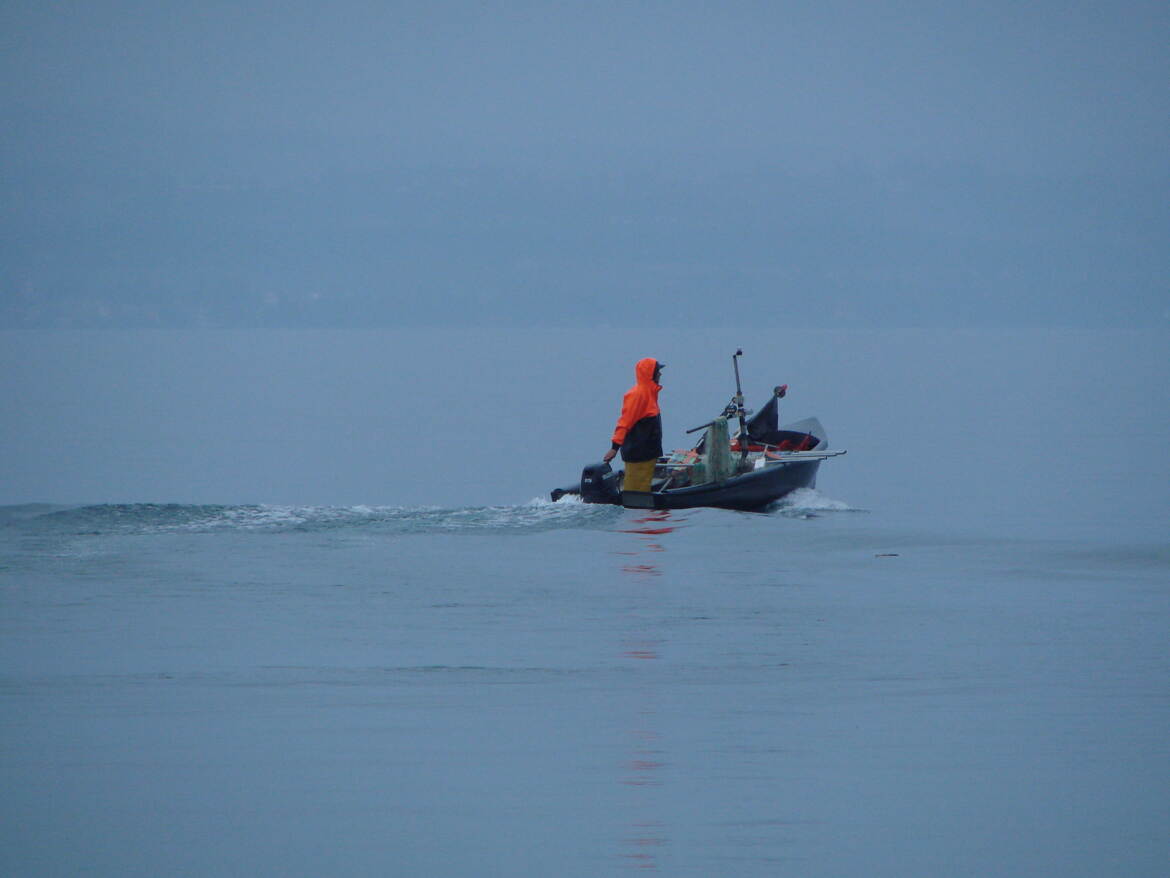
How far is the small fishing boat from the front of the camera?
22.1 meters

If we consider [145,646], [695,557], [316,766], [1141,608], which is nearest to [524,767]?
[316,766]

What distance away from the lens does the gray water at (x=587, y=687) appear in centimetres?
908

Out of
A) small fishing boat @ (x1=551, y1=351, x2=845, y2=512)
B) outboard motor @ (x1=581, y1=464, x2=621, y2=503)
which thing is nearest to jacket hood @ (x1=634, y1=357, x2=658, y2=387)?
small fishing boat @ (x1=551, y1=351, x2=845, y2=512)

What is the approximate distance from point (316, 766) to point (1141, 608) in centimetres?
914

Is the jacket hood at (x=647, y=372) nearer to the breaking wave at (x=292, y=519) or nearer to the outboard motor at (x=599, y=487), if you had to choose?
the outboard motor at (x=599, y=487)

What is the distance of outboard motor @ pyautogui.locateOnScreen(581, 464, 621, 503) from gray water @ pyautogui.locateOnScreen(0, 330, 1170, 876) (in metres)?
0.29

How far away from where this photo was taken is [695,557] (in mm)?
19469

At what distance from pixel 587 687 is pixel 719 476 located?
10.3m

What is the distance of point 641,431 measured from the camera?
2167 centimetres

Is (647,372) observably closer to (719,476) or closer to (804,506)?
(719,476)

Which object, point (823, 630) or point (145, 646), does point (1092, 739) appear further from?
point (145, 646)

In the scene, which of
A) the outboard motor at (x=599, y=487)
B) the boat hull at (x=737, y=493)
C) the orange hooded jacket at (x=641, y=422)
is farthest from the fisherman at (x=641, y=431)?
the outboard motor at (x=599, y=487)

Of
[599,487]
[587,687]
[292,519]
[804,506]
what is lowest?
[587,687]

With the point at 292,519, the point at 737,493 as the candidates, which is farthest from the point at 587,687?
the point at 737,493
